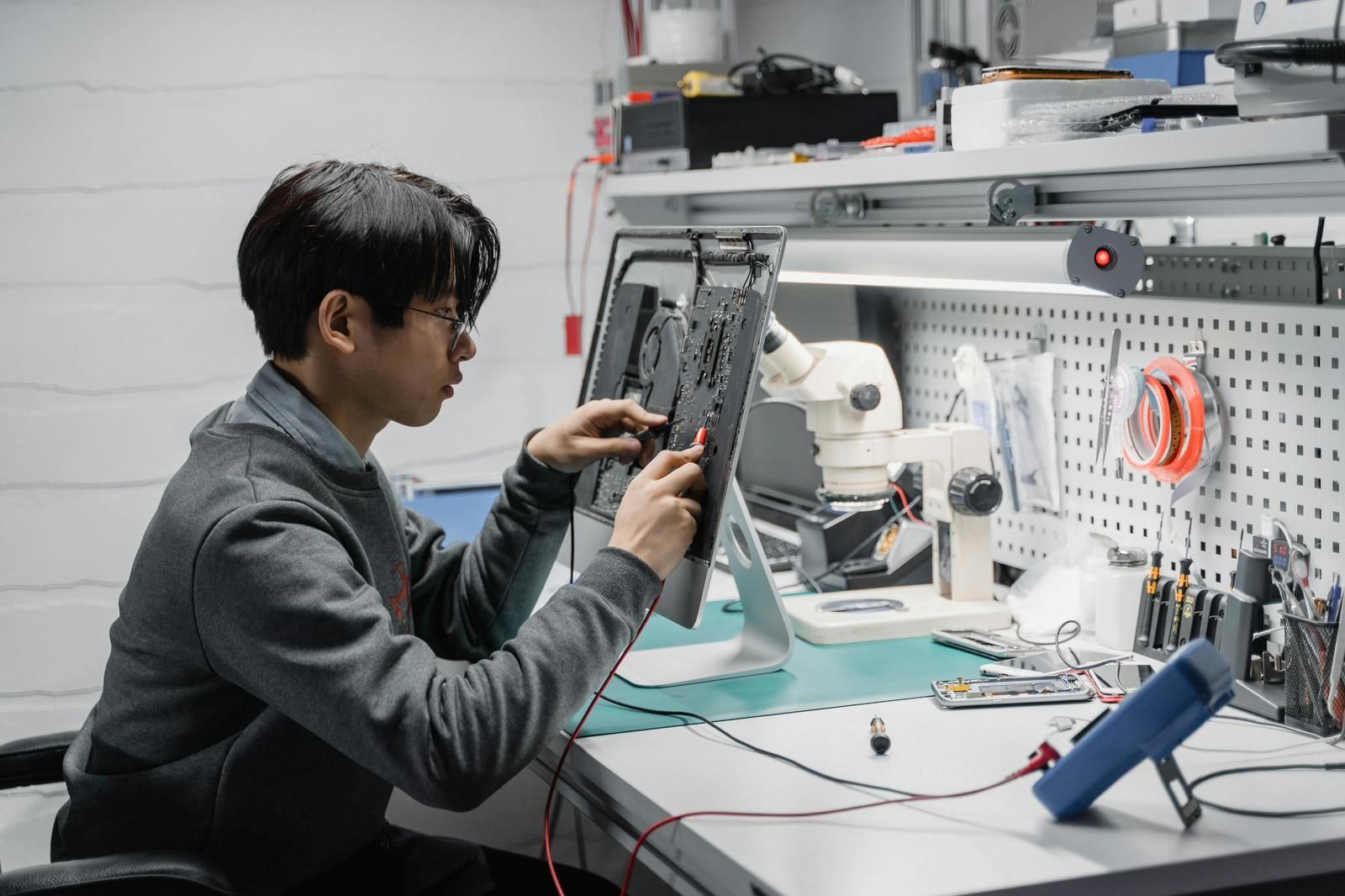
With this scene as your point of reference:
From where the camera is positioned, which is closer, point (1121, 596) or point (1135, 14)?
point (1121, 596)

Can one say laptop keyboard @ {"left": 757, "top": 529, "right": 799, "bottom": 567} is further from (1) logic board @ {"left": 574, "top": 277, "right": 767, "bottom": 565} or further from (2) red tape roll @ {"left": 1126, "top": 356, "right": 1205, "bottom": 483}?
(2) red tape roll @ {"left": 1126, "top": 356, "right": 1205, "bottom": 483}

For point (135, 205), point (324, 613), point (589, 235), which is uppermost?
point (135, 205)

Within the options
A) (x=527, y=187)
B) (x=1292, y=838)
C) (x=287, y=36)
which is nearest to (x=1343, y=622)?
(x=1292, y=838)

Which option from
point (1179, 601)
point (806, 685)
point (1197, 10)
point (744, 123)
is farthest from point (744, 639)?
point (744, 123)

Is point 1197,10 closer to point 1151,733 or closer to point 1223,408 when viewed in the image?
point 1223,408

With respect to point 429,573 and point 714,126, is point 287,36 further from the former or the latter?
point 429,573

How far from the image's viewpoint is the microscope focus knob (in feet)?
5.72

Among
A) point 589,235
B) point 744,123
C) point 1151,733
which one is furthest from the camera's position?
point 589,235

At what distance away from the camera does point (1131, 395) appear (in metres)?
1.62

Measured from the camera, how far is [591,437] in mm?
1551

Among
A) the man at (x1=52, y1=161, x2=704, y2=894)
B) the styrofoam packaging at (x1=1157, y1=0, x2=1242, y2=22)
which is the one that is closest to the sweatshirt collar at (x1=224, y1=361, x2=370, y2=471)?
the man at (x1=52, y1=161, x2=704, y2=894)

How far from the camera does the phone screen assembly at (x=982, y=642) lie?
1.59m

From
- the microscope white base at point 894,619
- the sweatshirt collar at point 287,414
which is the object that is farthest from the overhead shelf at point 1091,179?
the sweatshirt collar at point 287,414

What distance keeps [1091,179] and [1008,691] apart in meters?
0.56
